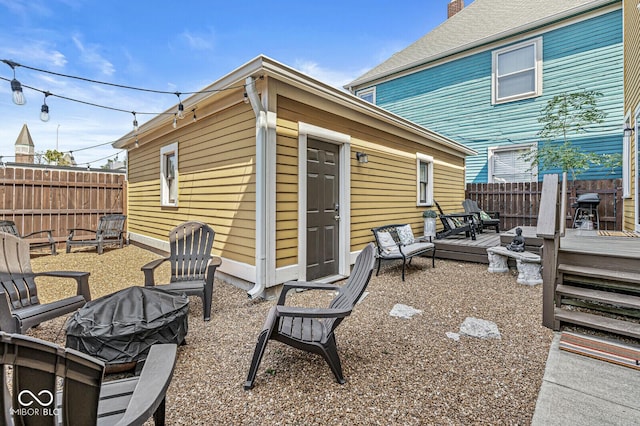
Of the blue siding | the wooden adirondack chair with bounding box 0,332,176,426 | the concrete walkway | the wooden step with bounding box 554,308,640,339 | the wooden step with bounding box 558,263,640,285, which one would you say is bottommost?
the concrete walkway

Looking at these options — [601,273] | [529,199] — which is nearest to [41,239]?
[601,273]

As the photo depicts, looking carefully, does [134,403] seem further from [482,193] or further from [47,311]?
[482,193]

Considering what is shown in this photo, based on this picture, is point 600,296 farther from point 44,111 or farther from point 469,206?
point 44,111

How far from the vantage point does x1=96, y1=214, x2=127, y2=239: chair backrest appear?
7.57 meters

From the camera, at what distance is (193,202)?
5.84m

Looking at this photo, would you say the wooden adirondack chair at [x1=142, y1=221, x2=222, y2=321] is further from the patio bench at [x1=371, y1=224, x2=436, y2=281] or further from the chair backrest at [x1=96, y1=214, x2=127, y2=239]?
the chair backrest at [x1=96, y1=214, x2=127, y2=239]

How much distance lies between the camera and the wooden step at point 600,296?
293cm

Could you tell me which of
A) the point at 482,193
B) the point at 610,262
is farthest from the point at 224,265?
the point at 482,193

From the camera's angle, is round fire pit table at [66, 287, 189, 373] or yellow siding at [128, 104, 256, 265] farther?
yellow siding at [128, 104, 256, 265]

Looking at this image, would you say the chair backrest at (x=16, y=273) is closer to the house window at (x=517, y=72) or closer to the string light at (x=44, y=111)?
the string light at (x=44, y=111)

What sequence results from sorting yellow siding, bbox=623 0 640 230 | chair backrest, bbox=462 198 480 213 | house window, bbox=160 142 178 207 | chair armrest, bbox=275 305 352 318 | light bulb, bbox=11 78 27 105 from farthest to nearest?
chair backrest, bbox=462 198 480 213 < house window, bbox=160 142 178 207 < yellow siding, bbox=623 0 640 230 < light bulb, bbox=11 78 27 105 < chair armrest, bbox=275 305 352 318

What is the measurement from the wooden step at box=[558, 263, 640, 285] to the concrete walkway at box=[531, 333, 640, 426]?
1127mm

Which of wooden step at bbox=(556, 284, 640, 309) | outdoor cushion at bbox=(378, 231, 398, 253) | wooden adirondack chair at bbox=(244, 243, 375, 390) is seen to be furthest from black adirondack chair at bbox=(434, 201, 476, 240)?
wooden adirondack chair at bbox=(244, 243, 375, 390)

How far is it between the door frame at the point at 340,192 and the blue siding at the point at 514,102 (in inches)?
285
